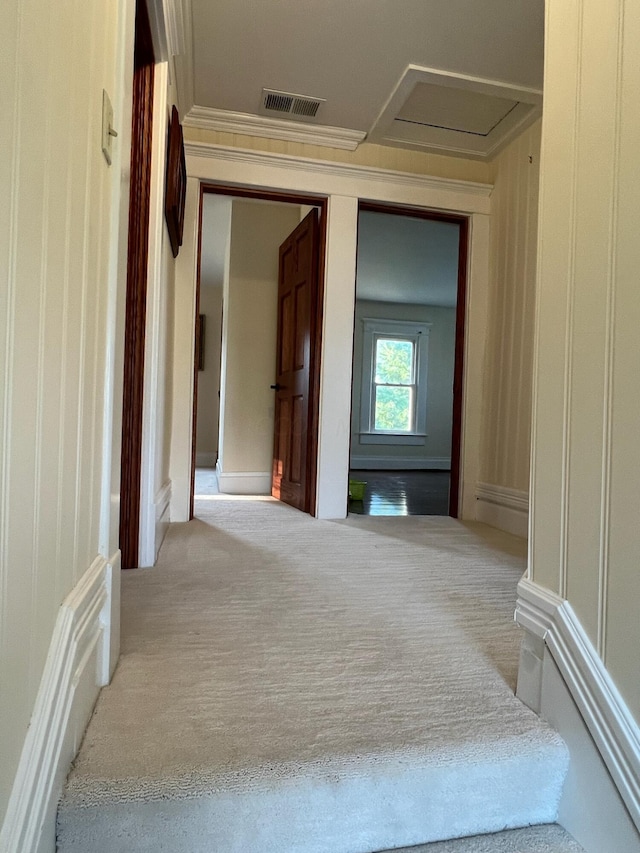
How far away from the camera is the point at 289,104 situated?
277 centimetres

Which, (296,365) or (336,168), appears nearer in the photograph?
(336,168)

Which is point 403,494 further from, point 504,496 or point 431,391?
point 431,391

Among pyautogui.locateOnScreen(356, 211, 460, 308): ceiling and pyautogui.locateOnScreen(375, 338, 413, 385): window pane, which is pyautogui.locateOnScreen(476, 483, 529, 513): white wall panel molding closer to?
pyautogui.locateOnScreen(356, 211, 460, 308): ceiling

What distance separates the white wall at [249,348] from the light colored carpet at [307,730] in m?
2.49

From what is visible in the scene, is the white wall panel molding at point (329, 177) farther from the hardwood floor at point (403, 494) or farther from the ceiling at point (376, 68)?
the hardwood floor at point (403, 494)

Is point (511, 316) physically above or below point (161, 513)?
above

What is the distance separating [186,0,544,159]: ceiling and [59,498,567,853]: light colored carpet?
2.33 m

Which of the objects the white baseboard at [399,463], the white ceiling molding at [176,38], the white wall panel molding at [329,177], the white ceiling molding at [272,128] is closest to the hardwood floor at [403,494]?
the white baseboard at [399,463]

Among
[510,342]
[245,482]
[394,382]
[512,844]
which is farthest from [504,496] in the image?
[394,382]

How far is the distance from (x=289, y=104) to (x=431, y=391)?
569 cm

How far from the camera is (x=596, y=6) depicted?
0.95m

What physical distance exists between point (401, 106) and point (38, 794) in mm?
3130

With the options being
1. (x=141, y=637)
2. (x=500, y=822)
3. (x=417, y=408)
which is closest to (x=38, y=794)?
(x=141, y=637)

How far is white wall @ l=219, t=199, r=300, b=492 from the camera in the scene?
412 cm
